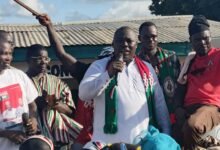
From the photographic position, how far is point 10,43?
3.91m

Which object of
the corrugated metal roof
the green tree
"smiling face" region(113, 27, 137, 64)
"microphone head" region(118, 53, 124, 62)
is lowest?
the green tree

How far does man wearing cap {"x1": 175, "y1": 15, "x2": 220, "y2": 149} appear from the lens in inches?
155

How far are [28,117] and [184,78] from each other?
4.56 ft

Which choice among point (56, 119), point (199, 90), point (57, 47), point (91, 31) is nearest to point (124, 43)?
point (199, 90)

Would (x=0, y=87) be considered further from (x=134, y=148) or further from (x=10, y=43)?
(x=134, y=148)

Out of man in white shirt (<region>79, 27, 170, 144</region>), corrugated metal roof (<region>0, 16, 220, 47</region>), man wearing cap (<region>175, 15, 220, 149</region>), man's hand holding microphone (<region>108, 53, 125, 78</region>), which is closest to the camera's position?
man's hand holding microphone (<region>108, 53, 125, 78</region>)

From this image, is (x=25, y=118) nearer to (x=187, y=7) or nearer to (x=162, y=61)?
(x=162, y=61)

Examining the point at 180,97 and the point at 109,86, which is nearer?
the point at 109,86

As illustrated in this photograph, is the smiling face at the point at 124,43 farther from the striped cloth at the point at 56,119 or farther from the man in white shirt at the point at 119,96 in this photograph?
the striped cloth at the point at 56,119

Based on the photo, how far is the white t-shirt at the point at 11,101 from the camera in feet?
12.4

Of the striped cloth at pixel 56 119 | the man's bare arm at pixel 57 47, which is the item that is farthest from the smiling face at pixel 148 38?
the striped cloth at pixel 56 119

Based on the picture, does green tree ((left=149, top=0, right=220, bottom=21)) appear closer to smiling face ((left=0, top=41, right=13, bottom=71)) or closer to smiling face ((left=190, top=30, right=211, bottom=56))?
smiling face ((left=190, top=30, right=211, bottom=56))

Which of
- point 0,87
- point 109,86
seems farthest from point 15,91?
point 109,86

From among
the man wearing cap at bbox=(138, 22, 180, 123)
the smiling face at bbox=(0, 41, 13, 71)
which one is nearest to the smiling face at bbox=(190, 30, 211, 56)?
the man wearing cap at bbox=(138, 22, 180, 123)
